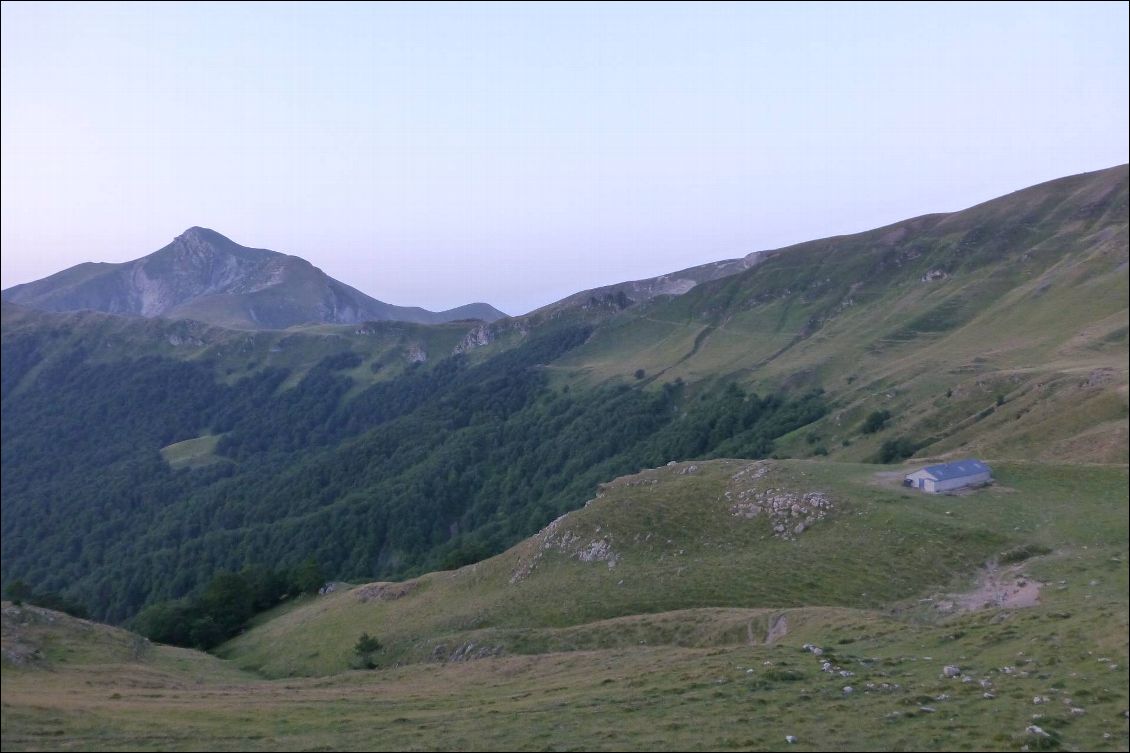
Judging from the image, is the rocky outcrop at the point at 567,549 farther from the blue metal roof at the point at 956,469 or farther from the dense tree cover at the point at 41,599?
the dense tree cover at the point at 41,599

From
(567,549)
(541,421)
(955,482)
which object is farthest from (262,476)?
(955,482)

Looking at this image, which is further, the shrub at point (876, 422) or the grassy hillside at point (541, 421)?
the shrub at point (876, 422)

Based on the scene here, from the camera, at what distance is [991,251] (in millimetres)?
157250

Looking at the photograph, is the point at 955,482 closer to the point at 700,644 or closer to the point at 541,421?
the point at 700,644

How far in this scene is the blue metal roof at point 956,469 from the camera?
50438 millimetres

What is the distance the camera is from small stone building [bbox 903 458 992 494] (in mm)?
50062

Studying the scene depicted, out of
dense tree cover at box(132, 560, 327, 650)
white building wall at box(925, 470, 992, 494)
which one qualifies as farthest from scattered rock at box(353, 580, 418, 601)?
white building wall at box(925, 470, 992, 494)

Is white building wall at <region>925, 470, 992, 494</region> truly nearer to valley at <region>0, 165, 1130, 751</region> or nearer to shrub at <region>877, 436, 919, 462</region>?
valley at <region>0, 165, 1130, 751</region>

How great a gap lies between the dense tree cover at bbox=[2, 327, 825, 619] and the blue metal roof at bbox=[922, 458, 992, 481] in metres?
51.0

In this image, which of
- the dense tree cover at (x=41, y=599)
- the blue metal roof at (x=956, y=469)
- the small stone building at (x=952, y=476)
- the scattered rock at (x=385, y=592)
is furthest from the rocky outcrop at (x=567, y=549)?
the dense tree cover at (x=41, y=599)

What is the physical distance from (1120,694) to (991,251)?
16390cm

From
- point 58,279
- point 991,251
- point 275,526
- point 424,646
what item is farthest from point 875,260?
point 58,279

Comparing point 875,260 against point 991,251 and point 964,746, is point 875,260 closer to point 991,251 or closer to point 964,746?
point 991,251

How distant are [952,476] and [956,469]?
38.4 inches
